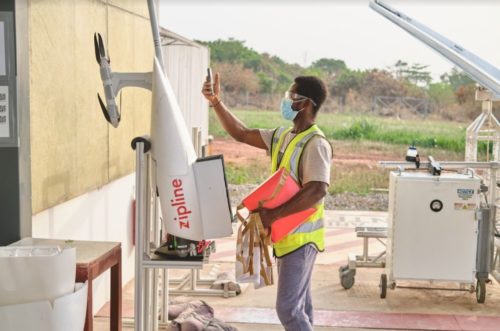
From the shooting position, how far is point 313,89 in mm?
3086

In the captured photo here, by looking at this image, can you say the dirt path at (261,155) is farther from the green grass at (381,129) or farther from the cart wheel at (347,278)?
the cart wheel at (347,278)

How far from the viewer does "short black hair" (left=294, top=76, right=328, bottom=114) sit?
309 cm

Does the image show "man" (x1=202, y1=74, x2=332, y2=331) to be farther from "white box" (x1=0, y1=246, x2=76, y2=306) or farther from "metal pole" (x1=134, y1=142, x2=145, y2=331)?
"white box" (x1=0, y1=246, x2=76, y2=306)

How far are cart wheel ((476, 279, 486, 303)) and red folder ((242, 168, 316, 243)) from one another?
229cm

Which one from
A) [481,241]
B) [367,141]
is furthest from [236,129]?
[367,141]

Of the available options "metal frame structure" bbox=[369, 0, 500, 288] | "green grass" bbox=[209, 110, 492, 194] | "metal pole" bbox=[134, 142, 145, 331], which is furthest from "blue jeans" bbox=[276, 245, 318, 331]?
"green grass" bbox=[209, 110, 492, 194]

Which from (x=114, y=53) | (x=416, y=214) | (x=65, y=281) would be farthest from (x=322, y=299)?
(x=65, y=281)

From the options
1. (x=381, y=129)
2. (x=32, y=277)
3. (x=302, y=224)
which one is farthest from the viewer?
(x=381, y=129)

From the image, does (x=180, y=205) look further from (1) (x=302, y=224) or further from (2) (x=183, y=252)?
(1) (x=302, y=224)

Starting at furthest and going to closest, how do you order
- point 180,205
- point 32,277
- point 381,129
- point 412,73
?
point 412,73 → point 381,129 → point 180,205 → point 32,277

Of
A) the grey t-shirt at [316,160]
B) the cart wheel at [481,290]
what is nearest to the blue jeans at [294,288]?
the grey t-shirt at [316,160]

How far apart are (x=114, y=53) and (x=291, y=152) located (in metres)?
1.89

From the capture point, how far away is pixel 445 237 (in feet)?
15.3

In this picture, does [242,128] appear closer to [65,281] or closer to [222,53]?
[65,281]
